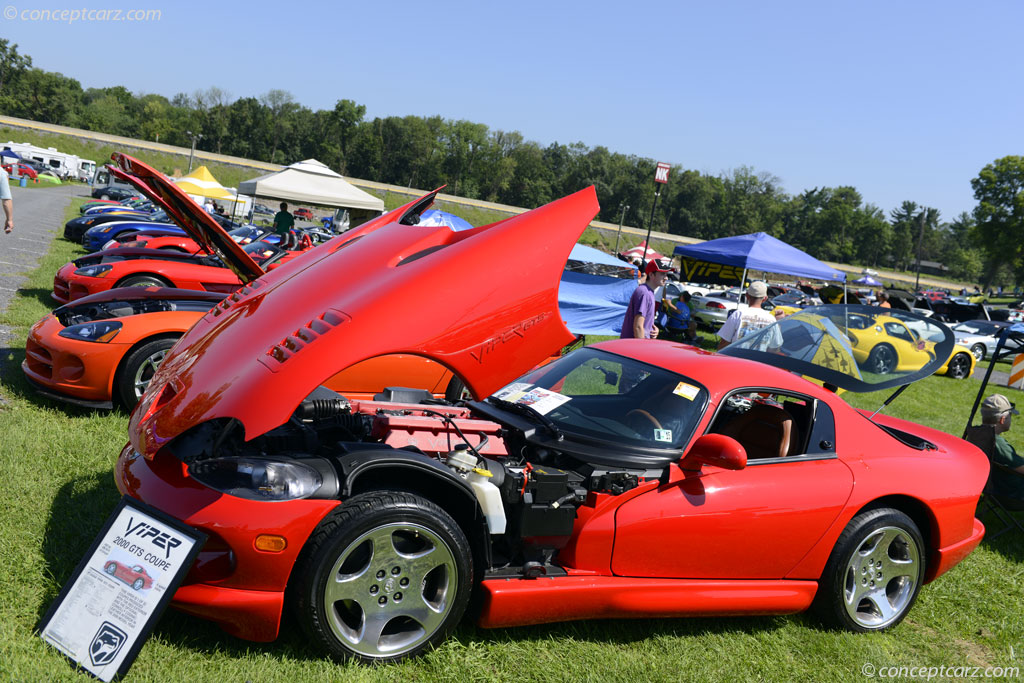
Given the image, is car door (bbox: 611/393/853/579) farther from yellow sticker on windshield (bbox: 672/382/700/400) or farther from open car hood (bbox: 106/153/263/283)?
open car hood (bbox: 106/153/263/283)

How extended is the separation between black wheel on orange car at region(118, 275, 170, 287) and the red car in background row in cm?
564

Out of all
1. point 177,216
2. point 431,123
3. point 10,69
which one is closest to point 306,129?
point 431,123

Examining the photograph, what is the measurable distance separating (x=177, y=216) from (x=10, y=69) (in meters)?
118

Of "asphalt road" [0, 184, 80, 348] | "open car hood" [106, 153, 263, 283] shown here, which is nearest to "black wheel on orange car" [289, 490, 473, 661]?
"open car hood" [106, 153, 263, 283]

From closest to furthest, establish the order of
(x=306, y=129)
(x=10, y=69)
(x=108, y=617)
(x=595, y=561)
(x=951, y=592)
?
(x=108, y=617), (x=595, y=561), (x=951, y=592), (x=10, y=69), (x=306, y=129)

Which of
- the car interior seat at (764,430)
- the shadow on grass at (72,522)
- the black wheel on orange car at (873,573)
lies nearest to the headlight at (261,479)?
the shadow on grass at (72,522)

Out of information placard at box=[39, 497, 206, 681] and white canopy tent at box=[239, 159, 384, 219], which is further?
white canopy tent at box=[239, 159, 384, 219]

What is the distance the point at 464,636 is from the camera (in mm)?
3092

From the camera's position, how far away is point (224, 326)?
10.6 feet

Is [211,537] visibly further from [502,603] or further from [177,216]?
[177,216]

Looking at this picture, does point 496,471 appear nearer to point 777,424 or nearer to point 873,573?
point 777,424

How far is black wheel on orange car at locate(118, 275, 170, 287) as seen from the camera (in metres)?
8.31

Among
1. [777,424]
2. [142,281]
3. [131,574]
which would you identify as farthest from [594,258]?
[131,574]

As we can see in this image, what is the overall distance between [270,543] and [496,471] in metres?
0.97
